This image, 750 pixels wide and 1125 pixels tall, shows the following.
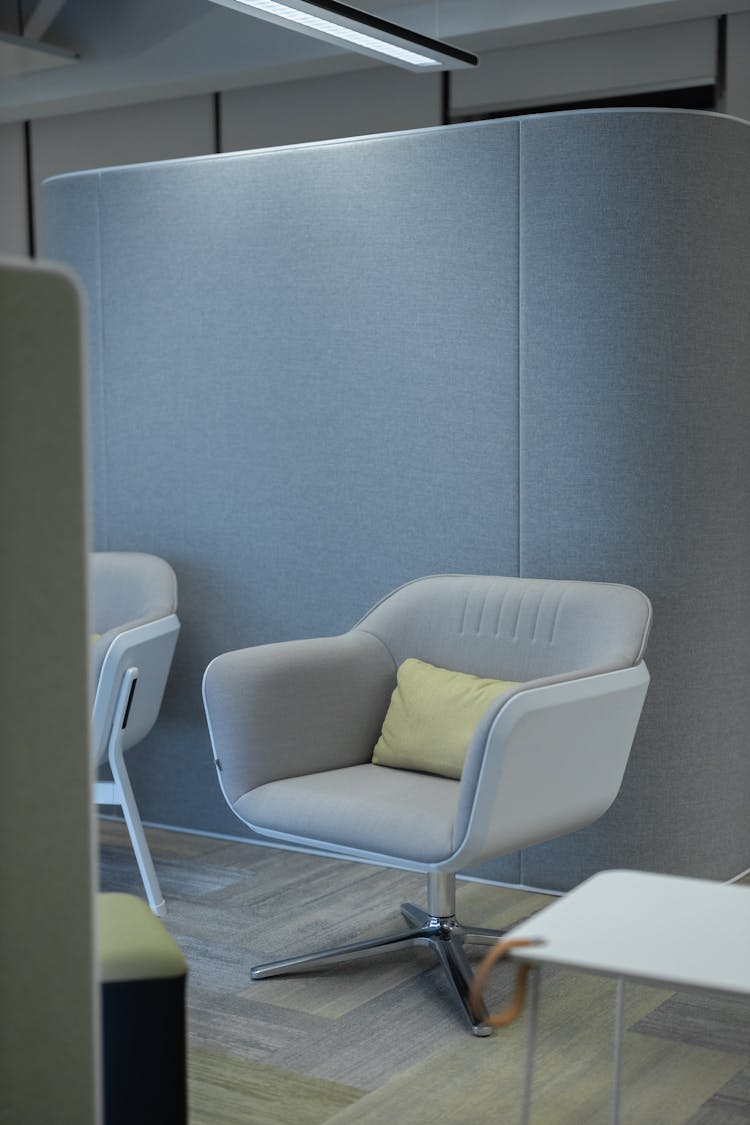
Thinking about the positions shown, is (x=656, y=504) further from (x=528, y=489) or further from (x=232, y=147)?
(x=232, y=147)

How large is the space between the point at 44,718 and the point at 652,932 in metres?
0.86

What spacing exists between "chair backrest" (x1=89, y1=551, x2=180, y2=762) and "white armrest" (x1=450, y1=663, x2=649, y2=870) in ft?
3.49

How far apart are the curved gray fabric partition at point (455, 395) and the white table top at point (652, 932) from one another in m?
A: 1.91

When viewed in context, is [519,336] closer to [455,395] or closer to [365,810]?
[455,395]

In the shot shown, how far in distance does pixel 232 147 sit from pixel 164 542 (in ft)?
8.62

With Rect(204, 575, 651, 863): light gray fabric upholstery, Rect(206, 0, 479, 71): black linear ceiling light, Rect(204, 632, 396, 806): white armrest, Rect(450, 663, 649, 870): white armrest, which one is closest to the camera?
Rect(450, 663, 649, 870): white armrest

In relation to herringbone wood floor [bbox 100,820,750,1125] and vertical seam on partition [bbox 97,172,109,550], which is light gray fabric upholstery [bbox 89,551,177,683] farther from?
herringbone wood floor [bbox 100,820,750,1125]

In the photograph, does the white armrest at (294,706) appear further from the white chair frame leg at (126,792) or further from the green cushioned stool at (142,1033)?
the green cushioned stool at (142,1033)

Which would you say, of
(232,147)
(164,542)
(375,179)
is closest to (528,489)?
(375,179)

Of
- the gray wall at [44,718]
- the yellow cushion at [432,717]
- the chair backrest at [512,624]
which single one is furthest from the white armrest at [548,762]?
the gray wall at [44,718]

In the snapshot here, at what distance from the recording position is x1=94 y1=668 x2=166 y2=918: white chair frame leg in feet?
13.0

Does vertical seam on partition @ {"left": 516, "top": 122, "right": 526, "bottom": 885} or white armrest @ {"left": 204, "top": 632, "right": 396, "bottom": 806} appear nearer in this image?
white armrest @ {"left": 204, "top": 632, "right": 396, "bottom": 806}

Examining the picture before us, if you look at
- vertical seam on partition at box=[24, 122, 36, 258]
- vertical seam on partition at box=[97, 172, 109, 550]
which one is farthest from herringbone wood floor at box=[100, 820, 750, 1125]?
vertical seam on partition at box=[24, 122, 36, 258]

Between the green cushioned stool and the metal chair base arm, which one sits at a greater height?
the green cushioned stool
